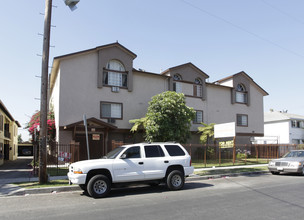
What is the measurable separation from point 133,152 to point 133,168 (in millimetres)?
608

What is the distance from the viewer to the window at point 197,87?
26.5 metres

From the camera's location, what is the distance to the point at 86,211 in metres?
7.04

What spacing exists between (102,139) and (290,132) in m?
32.5

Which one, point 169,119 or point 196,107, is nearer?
point 169,119

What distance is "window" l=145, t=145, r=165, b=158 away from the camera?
33.1 ft

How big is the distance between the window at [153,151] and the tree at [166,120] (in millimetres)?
9196

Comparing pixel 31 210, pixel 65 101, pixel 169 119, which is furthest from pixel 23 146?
pixel 31 210

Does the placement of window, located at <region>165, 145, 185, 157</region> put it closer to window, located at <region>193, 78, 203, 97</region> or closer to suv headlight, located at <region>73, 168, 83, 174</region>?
suv headlight, located at <region>73, 168, 83, 174</region>

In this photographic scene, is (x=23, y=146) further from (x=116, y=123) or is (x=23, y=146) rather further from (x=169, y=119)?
(x=169, y=119)

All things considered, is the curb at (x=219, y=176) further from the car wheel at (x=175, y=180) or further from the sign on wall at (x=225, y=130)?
the sign on wall at (x=225, y=130)

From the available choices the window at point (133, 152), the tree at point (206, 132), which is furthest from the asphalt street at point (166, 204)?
the tree at point (206, 132)

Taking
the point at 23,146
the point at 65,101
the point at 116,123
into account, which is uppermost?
the point at 65,101

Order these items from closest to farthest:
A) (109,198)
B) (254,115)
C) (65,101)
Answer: (109,198) → (65,101) → (254,115)

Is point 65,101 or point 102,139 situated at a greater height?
point 65,101
